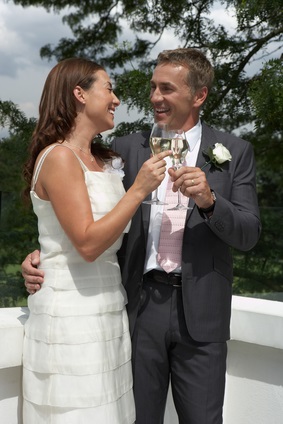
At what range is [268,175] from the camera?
214 inches

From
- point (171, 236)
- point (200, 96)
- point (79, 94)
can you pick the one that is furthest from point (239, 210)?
point (79, 94)

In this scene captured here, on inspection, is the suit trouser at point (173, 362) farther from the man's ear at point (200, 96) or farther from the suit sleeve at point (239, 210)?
the man's ear at point (200, 96)

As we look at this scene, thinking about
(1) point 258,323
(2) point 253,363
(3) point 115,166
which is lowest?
(2) point 253,363

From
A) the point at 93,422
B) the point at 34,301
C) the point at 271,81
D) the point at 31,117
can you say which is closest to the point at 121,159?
the point at 34,301

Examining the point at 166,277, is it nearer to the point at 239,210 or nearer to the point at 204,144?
the point at 239,210

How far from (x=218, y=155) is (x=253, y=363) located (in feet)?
3.38

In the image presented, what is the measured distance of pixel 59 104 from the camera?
2.53 meters

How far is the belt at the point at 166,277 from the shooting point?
8.70ft

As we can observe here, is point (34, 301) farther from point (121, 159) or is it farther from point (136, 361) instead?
point (121, 159)

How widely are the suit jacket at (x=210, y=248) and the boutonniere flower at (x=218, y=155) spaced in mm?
29

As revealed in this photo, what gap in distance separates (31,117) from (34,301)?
8.26ft

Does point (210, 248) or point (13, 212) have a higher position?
point (13, 212)

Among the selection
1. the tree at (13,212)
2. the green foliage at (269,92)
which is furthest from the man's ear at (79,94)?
the tree at (13,212)

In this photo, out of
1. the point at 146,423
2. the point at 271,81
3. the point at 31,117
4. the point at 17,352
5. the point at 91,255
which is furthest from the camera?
the point at 31,117
